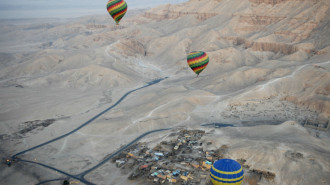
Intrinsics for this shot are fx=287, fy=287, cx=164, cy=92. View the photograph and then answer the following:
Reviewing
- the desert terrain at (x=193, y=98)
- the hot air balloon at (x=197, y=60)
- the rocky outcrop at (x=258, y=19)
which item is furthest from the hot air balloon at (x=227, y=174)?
the rocky outcrop at (x=258, y=19)

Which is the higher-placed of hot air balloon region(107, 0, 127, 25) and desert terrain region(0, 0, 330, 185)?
hot air balloon region(107, 0, 127, 25)

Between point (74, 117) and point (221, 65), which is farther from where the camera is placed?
point (221, 65)

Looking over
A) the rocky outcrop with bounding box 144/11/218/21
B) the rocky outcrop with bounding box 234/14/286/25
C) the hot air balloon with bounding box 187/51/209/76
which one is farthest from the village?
the rocky outcrop with bounding box 144/11/218/21

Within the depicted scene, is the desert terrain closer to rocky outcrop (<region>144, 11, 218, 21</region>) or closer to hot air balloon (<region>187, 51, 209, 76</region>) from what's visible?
hot air balloon (<region>187, 51, 209, 76</region>)

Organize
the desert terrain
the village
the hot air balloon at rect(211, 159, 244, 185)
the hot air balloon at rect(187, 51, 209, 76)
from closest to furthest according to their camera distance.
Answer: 1. the hot air balloon at rect(211, 159, 244, 185)
2. the village
3. the desert terrain
4. the hot air balloon at rect(187, 51, 209, 76)

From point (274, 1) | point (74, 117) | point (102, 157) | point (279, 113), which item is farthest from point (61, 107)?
point (274, 1)

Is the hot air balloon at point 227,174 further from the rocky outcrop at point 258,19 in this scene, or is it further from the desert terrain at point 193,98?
the rocky outcrop at point 258,19

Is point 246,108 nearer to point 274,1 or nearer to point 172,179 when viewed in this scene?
point 172,179
